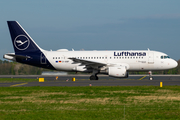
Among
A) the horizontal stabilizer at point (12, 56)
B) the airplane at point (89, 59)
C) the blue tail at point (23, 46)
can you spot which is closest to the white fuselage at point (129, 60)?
the airplane at point (89, 59)

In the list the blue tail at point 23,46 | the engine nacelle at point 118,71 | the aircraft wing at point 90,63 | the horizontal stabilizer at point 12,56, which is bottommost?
the engine nacelle at point 118,71

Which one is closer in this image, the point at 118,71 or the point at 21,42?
the point at 118,71

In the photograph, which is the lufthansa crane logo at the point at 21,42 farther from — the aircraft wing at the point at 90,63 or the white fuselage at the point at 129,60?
the aircraft wing at the point at 90,63

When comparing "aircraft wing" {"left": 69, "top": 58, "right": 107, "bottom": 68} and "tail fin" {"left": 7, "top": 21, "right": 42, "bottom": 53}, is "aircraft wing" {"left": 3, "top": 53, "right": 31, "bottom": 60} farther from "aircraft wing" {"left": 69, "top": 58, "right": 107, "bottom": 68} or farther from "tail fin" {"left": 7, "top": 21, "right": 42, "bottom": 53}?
"aircraft wing" {"left": 69, "top": 58, "right": 107, "bottom": 68}

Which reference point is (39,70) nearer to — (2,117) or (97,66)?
(97,66)

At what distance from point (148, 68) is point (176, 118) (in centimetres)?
2657

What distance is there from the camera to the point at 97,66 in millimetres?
36969

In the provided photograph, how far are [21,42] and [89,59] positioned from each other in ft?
35.1

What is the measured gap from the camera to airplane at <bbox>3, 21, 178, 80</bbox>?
37.0m

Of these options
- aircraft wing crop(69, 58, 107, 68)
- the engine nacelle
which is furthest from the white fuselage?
the engine nacelle

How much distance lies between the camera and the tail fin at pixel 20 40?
39.8 m

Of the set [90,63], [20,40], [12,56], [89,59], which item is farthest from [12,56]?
[90,63]

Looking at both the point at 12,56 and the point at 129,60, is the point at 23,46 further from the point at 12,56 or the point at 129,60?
the point at 129,60

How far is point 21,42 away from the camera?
39875mm
